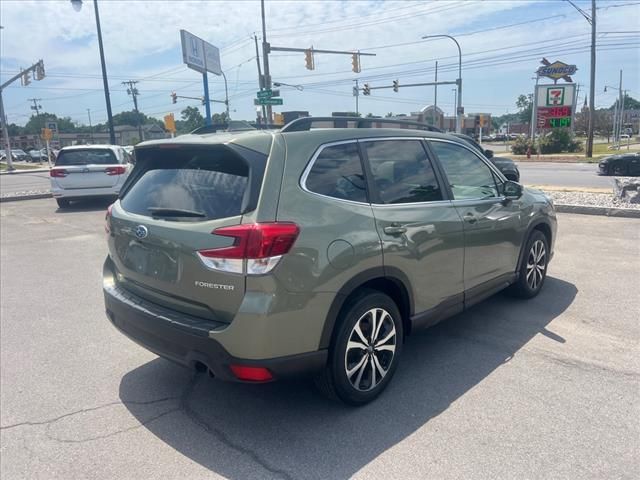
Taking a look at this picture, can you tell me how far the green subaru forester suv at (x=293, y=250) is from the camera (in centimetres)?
271

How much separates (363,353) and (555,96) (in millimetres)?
37251

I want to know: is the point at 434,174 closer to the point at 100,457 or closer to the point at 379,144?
the point at 379,144

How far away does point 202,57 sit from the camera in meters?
23.3

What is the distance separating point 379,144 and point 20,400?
3138 millimetres

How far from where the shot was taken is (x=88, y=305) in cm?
550

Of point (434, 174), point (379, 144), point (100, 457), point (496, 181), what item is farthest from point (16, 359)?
point (496, 181)

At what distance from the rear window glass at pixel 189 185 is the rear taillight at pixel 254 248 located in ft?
0.55

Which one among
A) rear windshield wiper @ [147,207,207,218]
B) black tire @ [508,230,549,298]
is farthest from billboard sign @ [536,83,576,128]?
rear windshield wiper @ [147,207,207,218]

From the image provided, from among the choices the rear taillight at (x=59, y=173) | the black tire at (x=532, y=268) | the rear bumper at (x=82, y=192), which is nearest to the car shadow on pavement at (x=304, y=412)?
the black tire at (x=532, y=268)

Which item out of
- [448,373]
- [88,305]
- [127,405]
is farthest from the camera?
[88,305]

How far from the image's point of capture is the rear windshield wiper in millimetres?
2953

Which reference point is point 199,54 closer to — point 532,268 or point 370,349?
point 532,268

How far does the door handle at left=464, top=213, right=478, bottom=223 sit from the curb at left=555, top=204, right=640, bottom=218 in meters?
6.96

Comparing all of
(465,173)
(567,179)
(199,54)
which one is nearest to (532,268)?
(465,173)
